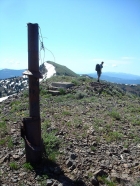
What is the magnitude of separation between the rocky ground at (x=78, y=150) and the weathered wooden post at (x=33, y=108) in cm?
37

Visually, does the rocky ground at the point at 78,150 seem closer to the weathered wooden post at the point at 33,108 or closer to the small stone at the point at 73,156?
the small stone at the point at 73,156

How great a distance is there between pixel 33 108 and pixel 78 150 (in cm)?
198

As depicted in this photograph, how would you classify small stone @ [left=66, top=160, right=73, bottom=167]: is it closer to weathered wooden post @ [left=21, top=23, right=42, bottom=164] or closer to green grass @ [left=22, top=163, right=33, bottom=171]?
weathered wooden post @ [left=21, top=23, right=42, bottom=164]

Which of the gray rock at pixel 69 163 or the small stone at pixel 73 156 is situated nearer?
the gray rock at pixel 69 163

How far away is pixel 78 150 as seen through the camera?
6.52 metres

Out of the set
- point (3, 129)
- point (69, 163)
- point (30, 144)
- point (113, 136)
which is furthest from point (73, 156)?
point (3, 129)

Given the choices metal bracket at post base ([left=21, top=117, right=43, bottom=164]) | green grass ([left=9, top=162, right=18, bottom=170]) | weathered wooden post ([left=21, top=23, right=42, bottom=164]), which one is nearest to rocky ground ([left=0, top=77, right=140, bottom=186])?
green grass ([left=9, top=162, right=18, bottom=170])

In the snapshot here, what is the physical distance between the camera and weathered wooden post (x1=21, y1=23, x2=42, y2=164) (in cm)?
543

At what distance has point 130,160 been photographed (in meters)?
6.09

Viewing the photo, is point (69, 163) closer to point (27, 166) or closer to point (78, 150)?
point (78, 150)

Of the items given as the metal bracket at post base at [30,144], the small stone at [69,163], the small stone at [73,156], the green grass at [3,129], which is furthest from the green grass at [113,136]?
the green grass at [3,129]

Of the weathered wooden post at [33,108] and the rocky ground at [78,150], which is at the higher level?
the weathered wooden post at [33,108]

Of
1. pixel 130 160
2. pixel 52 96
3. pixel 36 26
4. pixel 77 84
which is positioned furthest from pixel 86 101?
pixel 36 26

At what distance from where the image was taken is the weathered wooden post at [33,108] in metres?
5.43
